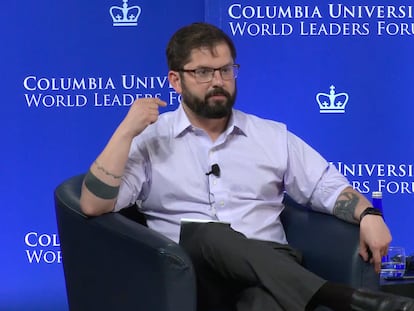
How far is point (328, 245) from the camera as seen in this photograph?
2697 mm

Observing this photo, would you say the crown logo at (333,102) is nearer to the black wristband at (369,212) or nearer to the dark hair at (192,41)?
the dark hair at (192,41)

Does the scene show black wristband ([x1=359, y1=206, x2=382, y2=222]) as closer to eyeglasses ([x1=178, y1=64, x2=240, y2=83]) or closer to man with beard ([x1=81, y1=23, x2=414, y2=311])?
man with beard ([x1=81, y1=23, x2=414, y2=311])

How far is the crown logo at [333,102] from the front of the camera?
392cm

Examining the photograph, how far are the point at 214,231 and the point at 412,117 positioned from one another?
1.71 metres

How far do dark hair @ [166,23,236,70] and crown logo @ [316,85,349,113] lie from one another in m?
1.12

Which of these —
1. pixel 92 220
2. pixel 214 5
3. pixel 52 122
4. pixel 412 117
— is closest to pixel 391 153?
pixel 412 117

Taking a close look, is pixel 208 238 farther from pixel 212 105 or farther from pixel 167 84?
pixel 167 84

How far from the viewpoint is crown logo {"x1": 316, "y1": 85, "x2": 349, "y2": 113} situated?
3.92 metres

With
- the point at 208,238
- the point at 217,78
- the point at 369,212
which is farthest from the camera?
the point at 217,78

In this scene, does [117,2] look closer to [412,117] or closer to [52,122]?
[52,122]

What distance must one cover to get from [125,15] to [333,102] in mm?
1025

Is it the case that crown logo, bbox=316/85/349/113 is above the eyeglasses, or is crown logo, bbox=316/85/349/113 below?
below

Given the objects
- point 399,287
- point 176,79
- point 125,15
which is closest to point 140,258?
point 176,79

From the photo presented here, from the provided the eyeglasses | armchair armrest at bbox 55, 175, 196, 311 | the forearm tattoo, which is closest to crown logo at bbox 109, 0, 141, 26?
the eyeglasses
